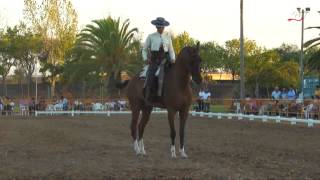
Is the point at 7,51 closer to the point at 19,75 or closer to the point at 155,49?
the point at 19,75

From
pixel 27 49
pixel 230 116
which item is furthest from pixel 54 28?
pixel 230 116

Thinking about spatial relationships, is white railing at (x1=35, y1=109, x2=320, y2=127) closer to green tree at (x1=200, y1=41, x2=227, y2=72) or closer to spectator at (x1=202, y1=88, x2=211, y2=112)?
spectator at (x1=202, y1=88, x2=211, y2=112)

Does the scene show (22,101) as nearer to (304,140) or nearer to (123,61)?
(123,61)

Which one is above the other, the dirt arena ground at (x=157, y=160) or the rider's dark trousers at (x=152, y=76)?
the rider's dark trousers at (x=152, y=76)

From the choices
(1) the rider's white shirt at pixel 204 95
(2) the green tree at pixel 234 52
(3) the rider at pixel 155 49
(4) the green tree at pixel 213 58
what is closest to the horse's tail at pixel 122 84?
(3) the rider at pixel 155 49

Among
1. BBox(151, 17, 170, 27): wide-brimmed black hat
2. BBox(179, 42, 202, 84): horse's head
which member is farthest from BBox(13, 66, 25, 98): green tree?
BBox(179, 42, 202, 84): horse's head

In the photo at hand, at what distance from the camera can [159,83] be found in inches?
474

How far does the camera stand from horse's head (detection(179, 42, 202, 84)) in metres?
11.8

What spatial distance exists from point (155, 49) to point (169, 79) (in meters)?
0.75

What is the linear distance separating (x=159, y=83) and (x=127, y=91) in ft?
5.18

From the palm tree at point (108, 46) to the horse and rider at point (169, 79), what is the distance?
4155 centimetres

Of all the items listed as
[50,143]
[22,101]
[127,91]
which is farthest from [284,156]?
[22,101]

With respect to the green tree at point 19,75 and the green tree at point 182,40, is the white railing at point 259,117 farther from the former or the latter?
the green tree at point 182,40

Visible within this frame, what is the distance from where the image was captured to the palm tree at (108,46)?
5456 centimetres
